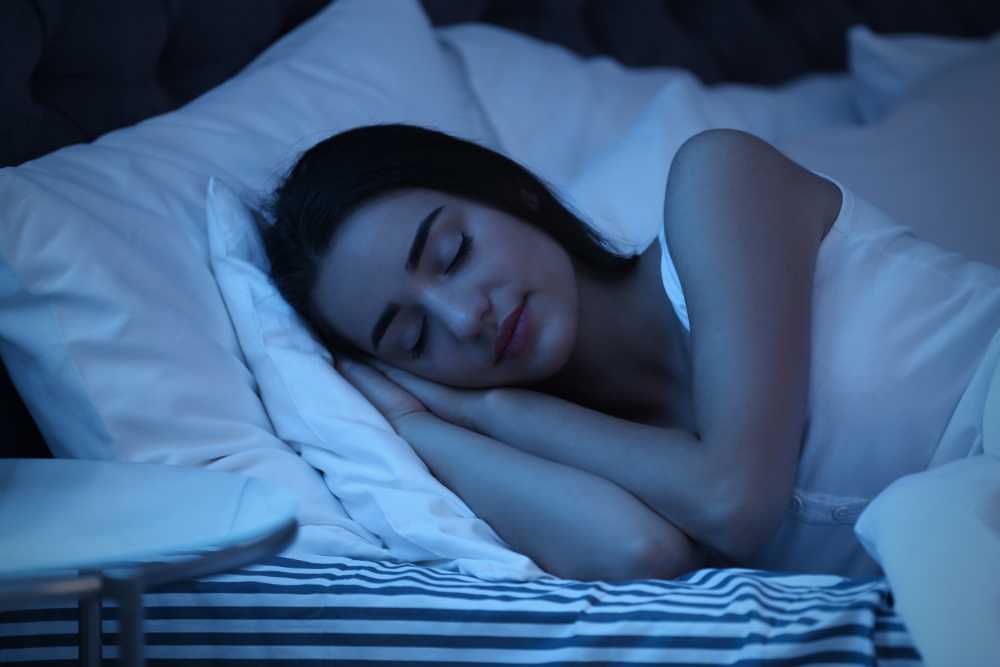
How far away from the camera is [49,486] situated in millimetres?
739

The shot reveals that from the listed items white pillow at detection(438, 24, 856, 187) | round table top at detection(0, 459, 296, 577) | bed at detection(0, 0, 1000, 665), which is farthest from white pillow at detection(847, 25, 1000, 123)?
round table top at detection(0, 459, 296, 577)

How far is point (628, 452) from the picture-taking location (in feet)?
3.26

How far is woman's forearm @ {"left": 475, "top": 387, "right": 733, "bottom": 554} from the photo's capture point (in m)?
0.91

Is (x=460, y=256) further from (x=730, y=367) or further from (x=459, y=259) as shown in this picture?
(x=730, y=367)

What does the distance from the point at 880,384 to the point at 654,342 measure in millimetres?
264

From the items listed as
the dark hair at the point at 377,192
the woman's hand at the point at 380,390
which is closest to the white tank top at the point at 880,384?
the dark hair at the point at 377,192

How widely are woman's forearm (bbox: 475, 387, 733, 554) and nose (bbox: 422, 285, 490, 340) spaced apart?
0.12 meters

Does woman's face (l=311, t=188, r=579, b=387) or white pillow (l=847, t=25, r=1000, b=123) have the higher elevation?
white pillow (l=847, t=25, r=1000, b=123)

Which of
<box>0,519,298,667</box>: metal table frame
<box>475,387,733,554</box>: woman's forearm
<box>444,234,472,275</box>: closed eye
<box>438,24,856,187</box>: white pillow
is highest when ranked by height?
<box>438,24,856,187</box>: white pillow

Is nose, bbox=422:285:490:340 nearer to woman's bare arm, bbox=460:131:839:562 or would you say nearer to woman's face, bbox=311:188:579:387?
woman's face, bbox=311:188:579:387

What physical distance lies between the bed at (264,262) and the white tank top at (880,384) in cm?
14

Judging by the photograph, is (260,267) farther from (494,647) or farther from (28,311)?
(494,647)

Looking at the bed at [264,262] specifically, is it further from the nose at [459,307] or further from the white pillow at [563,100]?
the nose at [459,307]

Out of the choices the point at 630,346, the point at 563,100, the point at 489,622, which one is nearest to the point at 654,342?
the point at 630,346
